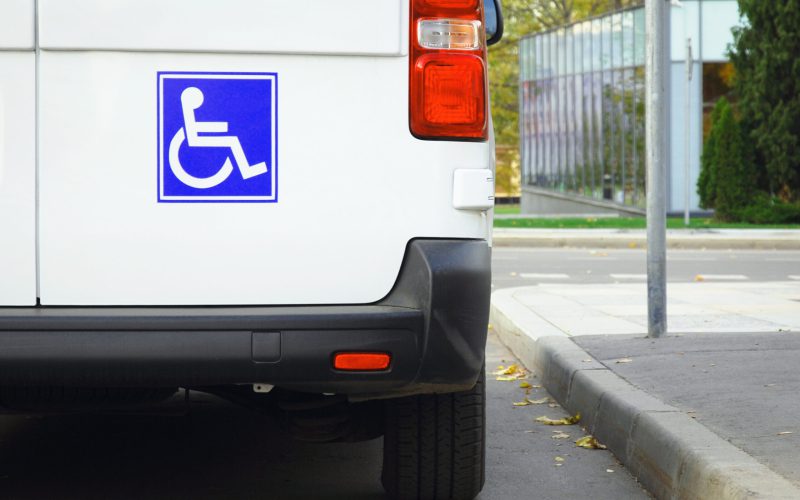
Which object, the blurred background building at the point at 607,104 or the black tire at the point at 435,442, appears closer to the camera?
the black tire at the point at 435,442

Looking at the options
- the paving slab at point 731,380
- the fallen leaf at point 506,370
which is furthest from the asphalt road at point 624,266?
the paving slab at point 731,380

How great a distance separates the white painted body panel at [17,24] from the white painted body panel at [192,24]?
0.03 metres

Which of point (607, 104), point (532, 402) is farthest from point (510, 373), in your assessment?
point (607, 104)

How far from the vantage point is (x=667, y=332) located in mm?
7820

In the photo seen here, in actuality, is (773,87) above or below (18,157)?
above

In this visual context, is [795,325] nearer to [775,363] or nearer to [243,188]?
[775,363]

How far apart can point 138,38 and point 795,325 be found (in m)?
5.90

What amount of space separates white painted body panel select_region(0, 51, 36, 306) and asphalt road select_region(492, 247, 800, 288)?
1023cm

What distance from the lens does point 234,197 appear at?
3447mm

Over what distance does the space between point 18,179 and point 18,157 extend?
0.06 m

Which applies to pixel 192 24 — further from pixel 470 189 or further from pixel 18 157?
pixel 470 189

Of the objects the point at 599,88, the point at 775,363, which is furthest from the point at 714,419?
the point at 599,88

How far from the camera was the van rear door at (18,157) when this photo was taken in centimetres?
343

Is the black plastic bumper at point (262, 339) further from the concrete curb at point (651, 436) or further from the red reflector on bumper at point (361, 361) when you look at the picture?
the concrete curb at point (651, 436)
